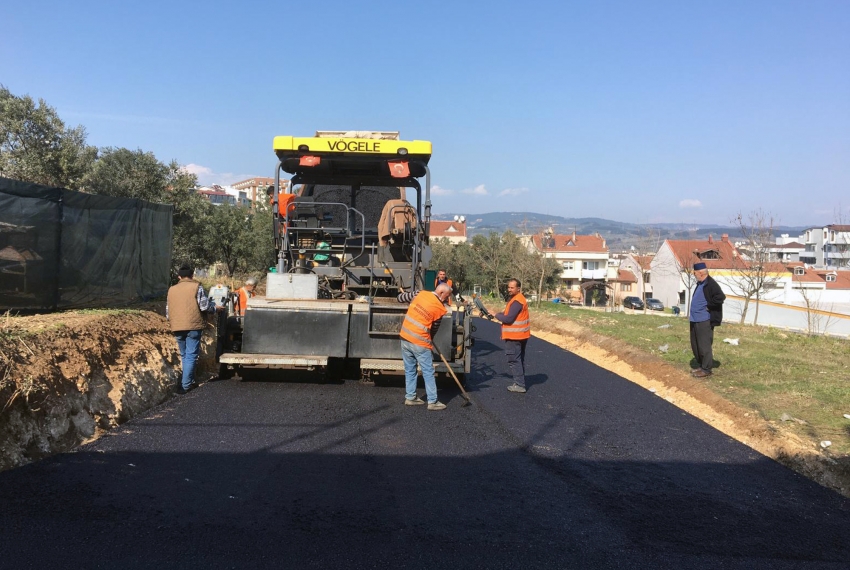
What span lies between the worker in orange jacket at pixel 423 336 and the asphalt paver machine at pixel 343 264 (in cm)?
46

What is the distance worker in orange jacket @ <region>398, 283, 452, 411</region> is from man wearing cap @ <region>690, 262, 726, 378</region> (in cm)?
378

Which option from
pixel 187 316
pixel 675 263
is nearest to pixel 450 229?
pixel 675 263

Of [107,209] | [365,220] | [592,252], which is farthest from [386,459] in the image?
[592,252]

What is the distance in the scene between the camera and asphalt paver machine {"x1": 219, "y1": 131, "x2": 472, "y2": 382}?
8.32 meters

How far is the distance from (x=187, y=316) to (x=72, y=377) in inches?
67.0

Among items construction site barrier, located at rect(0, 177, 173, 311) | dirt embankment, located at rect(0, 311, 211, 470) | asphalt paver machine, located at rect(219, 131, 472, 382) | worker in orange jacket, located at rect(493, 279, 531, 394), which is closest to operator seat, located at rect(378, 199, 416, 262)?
asphalt paver machine, located at rect(219, 131, 472, 382)

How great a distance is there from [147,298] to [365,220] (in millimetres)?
4698

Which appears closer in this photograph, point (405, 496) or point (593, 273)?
point (405, 496)

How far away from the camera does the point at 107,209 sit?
418 inches

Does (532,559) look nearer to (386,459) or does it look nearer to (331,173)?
(386,459)

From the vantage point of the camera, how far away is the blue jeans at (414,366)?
7.70 metres

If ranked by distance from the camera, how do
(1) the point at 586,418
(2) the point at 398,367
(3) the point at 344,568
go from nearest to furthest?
(3) the point at 344,568 → (1) the point at 586,418 → (2) the point at 398,367

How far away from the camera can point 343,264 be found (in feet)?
30.7

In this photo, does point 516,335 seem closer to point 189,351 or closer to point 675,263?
point 189,351
